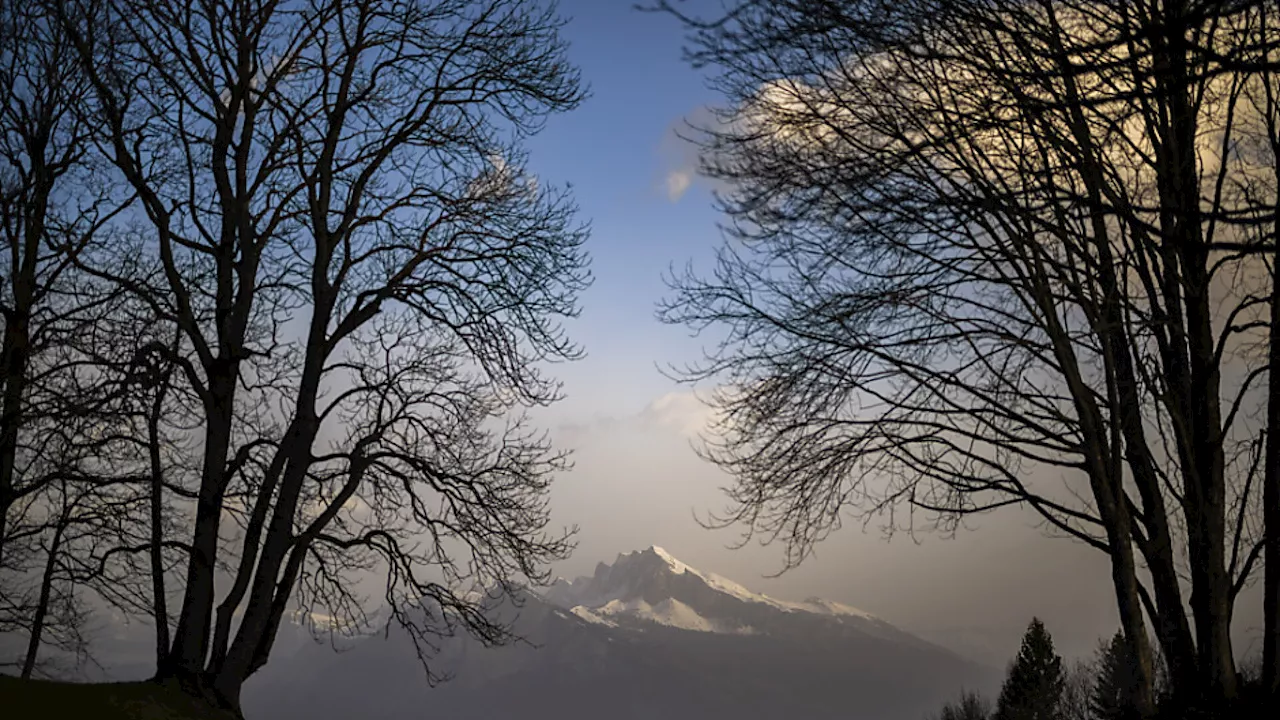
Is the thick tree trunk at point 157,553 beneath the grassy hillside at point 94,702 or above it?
above

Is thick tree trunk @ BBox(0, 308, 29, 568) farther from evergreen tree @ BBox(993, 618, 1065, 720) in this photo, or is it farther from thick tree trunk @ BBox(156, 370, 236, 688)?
evergreen tree @ BBox(993, 618, 1065, 720)

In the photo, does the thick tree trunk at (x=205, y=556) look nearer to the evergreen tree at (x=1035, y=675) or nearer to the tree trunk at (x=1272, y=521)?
the tree trunk at (x=1272, y=521)

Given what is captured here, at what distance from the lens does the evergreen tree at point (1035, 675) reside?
4528 centimetres

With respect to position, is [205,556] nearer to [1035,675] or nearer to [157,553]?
[157,553]

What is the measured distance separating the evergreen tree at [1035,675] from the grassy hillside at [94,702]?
4509 centimetres

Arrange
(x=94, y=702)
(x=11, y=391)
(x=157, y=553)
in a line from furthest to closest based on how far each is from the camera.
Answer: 1. (x=11, y=391)
2. (x=157, y=553)
3. (x=94, y=702)

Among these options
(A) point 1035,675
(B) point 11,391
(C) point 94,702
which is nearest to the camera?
(C) point 94,702

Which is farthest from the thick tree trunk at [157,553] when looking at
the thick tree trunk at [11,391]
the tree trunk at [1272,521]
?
the tree trunk at [1272,521]

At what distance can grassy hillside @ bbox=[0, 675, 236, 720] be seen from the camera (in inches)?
283

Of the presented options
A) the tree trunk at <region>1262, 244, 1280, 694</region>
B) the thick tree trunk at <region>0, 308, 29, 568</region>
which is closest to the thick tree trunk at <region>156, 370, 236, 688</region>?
the thick tree trunk at <region>0, 308, 29, 568</region>

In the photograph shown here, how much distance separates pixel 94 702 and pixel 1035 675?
48.3 m

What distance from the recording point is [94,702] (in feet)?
24.6

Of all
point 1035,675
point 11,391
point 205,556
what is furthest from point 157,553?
point 1035,675

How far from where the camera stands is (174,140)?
1063 centimetres
